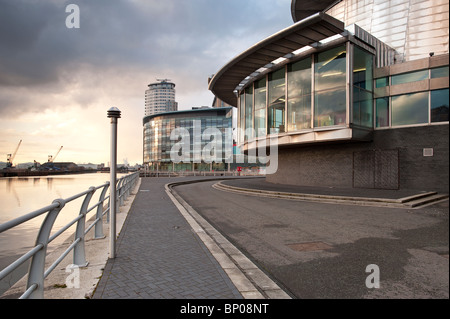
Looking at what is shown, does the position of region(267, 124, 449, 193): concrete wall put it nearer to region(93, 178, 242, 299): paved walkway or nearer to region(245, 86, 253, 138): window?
region(245, 86, 253, 138): window

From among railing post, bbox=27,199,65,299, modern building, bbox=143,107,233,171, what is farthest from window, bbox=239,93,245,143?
modern building, bbox=143,107,233,171

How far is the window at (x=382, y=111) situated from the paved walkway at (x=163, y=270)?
1719cm

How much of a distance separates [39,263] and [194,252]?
9.76 feet

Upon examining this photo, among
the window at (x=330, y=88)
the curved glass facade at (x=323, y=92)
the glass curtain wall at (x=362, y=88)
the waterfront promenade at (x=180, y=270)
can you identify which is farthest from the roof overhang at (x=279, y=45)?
the waterfront promenade at (x=180, y=270)

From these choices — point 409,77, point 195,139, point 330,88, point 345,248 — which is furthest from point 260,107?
point 195,139

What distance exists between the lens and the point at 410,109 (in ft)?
61.5

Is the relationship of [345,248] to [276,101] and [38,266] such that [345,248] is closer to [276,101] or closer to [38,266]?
[38,266]

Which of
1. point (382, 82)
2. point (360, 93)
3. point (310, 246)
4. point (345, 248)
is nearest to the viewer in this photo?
point (345, 248)

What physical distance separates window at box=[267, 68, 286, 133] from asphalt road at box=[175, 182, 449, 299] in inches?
492

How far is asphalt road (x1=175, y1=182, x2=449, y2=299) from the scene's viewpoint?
167 inches

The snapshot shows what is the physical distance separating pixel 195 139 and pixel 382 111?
8251 cm

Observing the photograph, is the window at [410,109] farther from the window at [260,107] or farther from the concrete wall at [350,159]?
the window at [260,107]

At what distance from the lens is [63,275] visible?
14.8 ft
